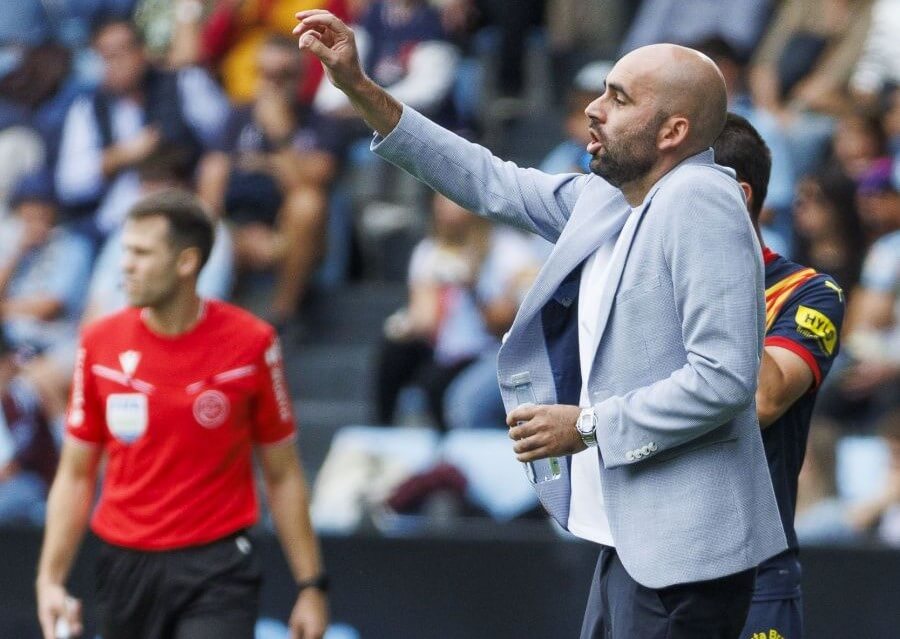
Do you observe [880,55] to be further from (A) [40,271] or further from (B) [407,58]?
(A) [40,271]

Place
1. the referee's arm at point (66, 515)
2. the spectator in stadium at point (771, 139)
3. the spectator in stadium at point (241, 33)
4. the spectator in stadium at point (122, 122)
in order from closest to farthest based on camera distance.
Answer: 1. the referee's arm at point (66, 515)
2. the spectator in stadium at point (771, 139)
3. the spectator in stadium at point (122, 122)
4. the spectator in stadium at point (241, 33)

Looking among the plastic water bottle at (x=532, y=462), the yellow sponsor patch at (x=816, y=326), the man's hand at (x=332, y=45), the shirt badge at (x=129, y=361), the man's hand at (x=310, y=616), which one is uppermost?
the man's hand at (x=332, y=45)

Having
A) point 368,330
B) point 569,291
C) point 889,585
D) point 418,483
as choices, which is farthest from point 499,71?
point 569,291

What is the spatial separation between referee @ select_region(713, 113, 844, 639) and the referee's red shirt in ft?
5.65

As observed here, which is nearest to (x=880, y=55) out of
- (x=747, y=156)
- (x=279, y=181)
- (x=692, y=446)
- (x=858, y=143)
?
(x=858, y=143)

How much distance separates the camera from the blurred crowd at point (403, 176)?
7.73 metres

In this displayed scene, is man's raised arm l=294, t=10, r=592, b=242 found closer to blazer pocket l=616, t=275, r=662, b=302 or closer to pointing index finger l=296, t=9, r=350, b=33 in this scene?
pointing index finger l=296, t=9, r=350, b=33

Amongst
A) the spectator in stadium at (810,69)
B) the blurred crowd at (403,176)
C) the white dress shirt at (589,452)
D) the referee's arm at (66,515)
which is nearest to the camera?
the white dress shirt at (589,452)

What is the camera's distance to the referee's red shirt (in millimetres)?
4828

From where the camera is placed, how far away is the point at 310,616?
16.4 feet

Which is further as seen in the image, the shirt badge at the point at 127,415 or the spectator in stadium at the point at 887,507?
the spectator in stadium at the point at 887,507

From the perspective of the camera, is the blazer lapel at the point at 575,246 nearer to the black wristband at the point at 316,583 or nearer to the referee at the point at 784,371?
the referee at the point at 784,371

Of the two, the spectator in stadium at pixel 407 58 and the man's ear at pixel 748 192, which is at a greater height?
the spectator in stadium at pixel 407 58

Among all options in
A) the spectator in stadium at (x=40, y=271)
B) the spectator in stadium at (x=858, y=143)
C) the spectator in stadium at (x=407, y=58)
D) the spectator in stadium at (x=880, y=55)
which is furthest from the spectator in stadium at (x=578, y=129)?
the spectator in stadium at (x=40, y=271)
